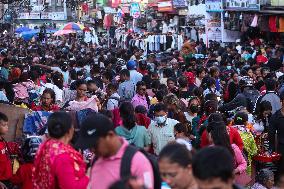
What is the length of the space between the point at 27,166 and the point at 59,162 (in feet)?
7.11

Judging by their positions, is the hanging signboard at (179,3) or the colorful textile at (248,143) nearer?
the colorful textile at (248,143)

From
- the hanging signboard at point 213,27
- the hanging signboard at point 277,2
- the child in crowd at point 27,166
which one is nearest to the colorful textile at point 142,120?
the child in crowd at point 27,166

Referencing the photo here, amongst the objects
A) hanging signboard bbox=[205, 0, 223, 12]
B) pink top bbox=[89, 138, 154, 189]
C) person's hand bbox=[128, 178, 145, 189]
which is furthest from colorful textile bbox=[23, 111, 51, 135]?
hanging signboard bbox=[205, 0, 223, 12]

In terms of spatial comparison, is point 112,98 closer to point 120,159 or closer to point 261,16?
point 120,159

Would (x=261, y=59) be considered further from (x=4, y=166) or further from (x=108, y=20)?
(x=108, y=20)

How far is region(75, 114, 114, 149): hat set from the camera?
4.65 meters

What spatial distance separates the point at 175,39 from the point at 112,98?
20177mm

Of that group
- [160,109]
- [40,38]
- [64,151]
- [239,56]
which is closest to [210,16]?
[239,56]

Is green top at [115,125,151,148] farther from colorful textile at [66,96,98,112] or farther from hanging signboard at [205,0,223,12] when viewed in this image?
hanging signboard at [205,0,223,12]

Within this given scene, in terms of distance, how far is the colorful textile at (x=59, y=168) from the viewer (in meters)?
5.00

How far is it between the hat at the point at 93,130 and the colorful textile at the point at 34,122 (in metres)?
3.96

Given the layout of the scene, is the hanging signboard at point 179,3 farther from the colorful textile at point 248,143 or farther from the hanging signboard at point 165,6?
the colorful textile at point 248,143

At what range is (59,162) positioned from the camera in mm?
5031

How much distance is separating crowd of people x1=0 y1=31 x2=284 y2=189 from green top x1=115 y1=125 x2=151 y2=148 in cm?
1
